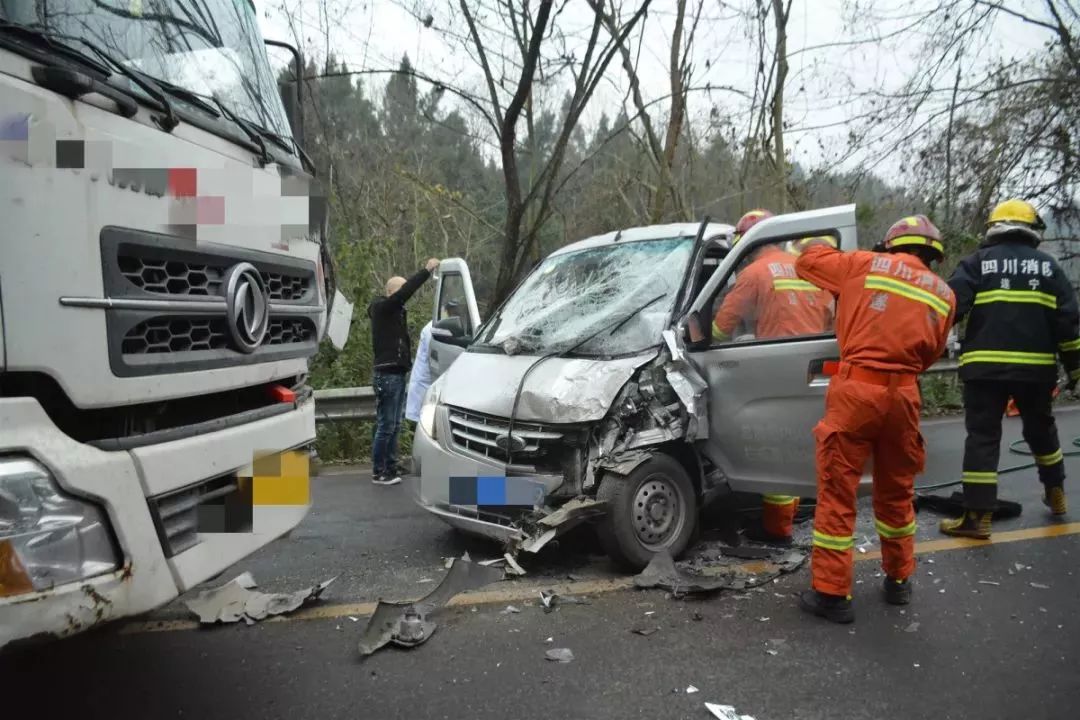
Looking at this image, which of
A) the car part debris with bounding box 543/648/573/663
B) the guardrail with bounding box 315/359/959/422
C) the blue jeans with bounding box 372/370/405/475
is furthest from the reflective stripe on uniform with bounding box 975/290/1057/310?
the guardrail with bounding box 315/359/959/422

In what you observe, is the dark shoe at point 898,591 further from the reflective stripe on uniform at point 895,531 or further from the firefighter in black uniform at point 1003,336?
the firefighter in black uniform at point 1003,336

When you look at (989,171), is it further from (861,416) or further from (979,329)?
(861,416)

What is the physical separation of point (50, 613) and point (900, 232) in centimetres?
357

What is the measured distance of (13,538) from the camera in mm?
1694

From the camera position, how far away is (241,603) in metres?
3.37

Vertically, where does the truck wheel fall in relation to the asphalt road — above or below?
above

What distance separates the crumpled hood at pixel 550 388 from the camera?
3.78 meters

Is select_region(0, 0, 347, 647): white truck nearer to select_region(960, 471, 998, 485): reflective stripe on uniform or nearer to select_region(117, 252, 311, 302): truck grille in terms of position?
select_region(117, 252, 311, 302): truck grille

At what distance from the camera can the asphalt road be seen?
2580mm

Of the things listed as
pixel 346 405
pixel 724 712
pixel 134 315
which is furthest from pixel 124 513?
pixel 346 405

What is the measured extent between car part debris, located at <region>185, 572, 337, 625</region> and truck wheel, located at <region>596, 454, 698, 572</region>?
140cm

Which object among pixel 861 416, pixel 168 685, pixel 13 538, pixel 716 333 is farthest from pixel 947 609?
pixel 13 538

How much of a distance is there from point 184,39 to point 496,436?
88.6 inches

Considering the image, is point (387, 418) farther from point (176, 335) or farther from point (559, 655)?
point (176, 335)
